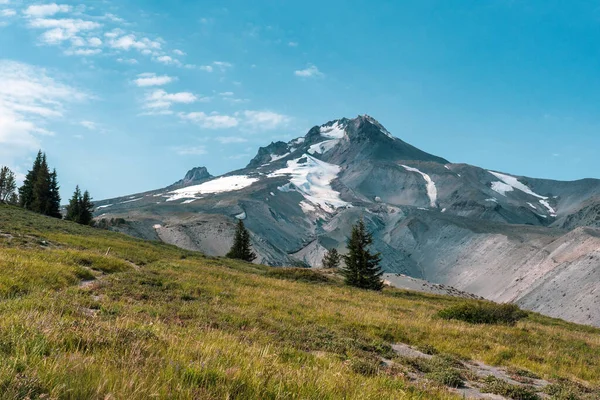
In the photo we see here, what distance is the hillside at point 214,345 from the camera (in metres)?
4.26

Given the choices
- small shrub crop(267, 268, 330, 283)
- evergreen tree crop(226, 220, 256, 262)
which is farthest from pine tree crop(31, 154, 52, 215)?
small shrub crop(267, 268, 330, 283)

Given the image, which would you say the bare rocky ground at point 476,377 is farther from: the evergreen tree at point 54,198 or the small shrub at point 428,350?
the evergreen tree at point 54,198

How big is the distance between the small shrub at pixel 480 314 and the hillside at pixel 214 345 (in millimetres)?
2370

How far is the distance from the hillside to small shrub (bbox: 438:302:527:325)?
7.77 feet

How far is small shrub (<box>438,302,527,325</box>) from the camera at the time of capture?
23.8 meters

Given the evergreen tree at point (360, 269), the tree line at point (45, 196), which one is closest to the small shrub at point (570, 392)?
the evergreen tree at point (360, 269)

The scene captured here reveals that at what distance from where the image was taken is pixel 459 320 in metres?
22.9

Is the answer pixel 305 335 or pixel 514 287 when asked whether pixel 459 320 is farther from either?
pixel 514 287

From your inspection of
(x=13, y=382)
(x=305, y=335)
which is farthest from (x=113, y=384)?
(x=305, y=335)

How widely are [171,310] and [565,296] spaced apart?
89897 millimetres

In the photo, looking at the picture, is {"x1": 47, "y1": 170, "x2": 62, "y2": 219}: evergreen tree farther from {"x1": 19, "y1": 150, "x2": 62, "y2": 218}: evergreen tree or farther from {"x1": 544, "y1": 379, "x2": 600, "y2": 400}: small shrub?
{"x1": 544, "y1": 379, "x2": 600, "y2": 400}: small shrub

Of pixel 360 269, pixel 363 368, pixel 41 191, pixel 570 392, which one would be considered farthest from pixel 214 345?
pixel 41 191

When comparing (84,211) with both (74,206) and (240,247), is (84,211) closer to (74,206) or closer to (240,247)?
(74,206)

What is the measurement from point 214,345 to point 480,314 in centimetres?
2159
